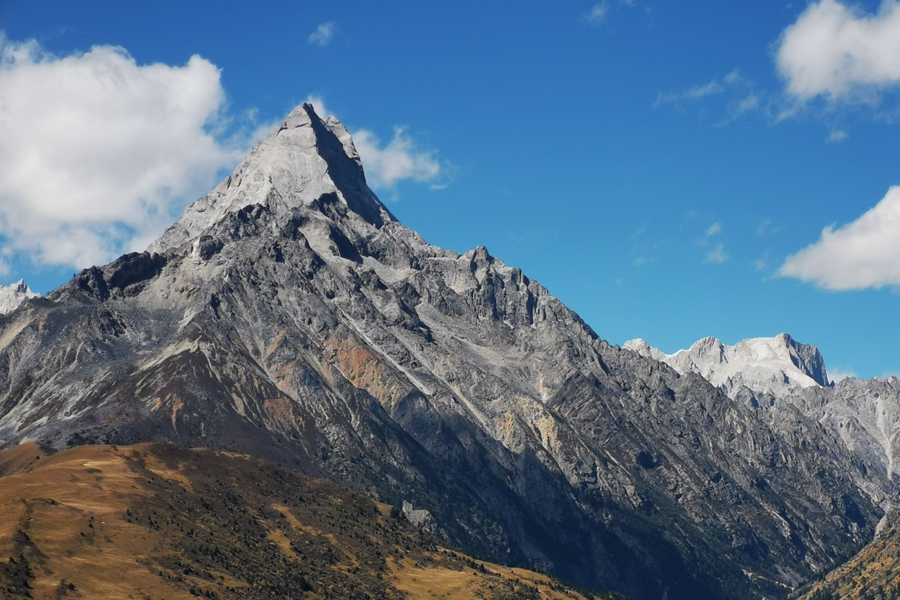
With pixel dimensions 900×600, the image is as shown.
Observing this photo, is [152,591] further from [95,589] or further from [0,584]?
[0,584]

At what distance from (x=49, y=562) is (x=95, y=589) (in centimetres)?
1311

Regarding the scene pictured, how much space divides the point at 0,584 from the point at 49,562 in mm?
19426

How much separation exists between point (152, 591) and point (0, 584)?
28.4m

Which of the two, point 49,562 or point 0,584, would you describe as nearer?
point 0,584

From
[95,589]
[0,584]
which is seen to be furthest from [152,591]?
[0,584]

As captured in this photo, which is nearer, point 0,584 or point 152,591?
point 0,584

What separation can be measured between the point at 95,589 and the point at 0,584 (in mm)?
17459

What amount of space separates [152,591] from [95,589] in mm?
11008

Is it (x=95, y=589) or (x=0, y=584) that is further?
(x=95, y=589)

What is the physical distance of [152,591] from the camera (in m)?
199

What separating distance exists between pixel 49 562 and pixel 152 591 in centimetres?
1948

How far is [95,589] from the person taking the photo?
192m

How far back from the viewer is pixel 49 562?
19900 cm

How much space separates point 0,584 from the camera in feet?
589
